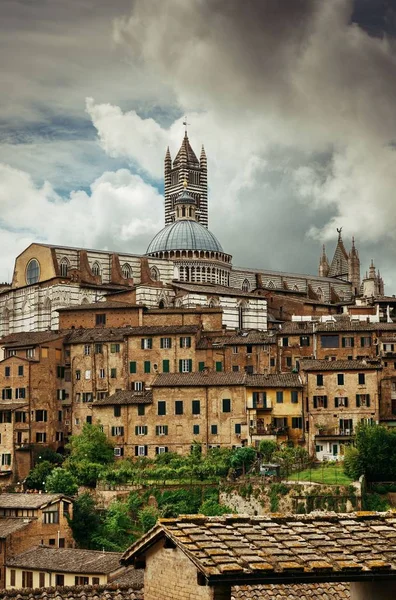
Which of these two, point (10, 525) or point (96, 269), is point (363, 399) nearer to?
point (10, 525)

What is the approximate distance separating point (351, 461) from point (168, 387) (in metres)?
12.7

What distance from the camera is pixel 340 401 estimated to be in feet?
197

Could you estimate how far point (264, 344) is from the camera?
68.1 m

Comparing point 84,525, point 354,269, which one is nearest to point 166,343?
point 84,525

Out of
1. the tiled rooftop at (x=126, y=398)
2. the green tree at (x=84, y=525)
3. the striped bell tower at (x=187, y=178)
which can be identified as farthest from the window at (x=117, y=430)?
the striped bell tower at (x=187, y=178)

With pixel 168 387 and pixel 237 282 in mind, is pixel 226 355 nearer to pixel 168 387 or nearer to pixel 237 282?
pixel 168 387

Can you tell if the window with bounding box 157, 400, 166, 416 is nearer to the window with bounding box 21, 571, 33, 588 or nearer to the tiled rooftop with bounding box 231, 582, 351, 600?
the window with bounding box 21, 571, 33, 588

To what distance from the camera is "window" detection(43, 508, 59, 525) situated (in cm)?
5044

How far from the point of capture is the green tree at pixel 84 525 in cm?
5172

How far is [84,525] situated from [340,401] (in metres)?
16.9

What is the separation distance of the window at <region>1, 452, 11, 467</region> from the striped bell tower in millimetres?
68162

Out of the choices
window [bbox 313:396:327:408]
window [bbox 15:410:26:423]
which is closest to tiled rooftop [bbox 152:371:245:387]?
window [bbox 313:396:327:408]

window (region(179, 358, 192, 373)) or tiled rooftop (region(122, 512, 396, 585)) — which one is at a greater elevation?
window (region(179, 358, 192, 373))

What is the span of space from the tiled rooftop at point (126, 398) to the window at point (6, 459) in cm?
612
